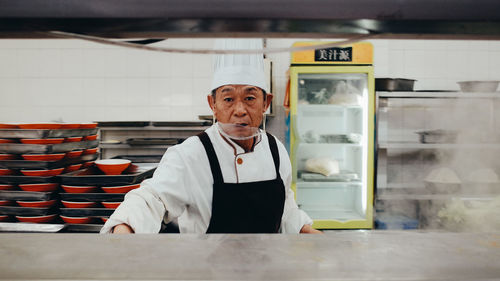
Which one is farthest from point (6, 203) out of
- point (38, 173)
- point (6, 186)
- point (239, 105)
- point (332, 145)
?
point (332, 145)

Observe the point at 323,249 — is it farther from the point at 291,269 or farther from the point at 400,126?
the point at 400,126

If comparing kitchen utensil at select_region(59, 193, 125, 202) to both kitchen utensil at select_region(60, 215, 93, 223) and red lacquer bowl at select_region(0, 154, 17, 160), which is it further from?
red lacquer bowl at select_region(0, 154, 17, 160)

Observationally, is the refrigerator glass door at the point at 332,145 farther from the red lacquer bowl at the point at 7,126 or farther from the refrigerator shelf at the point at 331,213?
the red lacquer bowl at the point at 7,126

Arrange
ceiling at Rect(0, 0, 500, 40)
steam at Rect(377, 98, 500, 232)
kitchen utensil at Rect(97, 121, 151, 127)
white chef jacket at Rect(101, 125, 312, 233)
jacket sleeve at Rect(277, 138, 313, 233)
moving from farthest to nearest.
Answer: kitchen utensil at Rect(97, 121, 151, 127)
steam at Rect(377, 98, 500, 232)
jacket sleeve at Rect(277, 138, 313, 233)
white chef jacket at Rect(101, 125, 312, 233)
ceiling at Rect(0, 0, 500, 40)

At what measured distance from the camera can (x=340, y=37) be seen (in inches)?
20.0

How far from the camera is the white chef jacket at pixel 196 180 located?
1.24 m

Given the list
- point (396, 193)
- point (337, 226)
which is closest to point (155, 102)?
point (337, 226)

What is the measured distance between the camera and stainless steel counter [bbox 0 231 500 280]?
0.48 metres

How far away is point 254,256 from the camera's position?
54 cm

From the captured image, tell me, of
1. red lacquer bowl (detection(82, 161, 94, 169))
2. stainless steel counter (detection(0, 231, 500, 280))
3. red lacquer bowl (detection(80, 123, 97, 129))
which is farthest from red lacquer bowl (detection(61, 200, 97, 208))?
stainless steel counter (detection(0, 231, 500, 280))

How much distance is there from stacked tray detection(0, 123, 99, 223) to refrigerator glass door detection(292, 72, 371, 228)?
6.92 feet

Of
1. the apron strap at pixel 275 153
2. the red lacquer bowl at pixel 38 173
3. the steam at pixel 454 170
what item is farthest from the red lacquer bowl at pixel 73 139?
the steam at pixel 454 170

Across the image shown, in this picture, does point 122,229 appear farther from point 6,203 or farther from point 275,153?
point 275,153

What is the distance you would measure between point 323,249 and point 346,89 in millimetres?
2819
